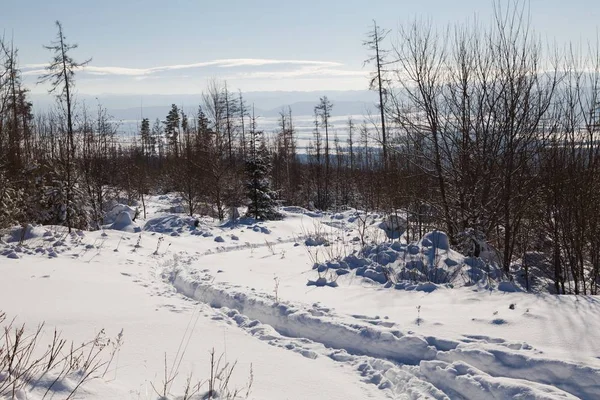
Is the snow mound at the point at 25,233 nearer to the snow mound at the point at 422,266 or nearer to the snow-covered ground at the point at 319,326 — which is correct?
the snow-covered ground at the point at 319,326

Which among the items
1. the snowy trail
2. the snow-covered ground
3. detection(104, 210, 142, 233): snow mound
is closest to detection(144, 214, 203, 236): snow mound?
detection(104, 210, 142, 233): snow mound

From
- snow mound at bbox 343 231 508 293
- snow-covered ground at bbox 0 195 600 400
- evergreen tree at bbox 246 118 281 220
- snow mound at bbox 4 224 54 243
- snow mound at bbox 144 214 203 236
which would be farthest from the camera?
evergreen tree at bbox 246 118 281 220

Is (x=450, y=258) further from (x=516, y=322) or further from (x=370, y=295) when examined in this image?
(x=516, y=322)

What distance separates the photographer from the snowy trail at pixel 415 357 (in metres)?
3.94

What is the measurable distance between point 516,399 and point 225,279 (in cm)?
626

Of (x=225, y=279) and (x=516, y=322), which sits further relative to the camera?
(x=225, y=279)

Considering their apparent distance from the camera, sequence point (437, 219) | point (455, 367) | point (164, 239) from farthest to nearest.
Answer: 1. point (164, 239)
2. point (437, 219)
3. point (455, 367)

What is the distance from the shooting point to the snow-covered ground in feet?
13.7

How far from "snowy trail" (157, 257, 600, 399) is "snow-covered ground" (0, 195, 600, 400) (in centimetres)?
1

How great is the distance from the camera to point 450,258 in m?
8.61

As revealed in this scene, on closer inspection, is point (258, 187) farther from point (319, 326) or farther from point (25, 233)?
point (319, 326)

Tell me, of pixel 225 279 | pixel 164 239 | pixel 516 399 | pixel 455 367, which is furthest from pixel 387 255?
pixel 164 239

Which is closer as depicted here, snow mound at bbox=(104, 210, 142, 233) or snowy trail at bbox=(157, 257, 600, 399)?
snowy trail at bbox=(157, 257, 600, 399)

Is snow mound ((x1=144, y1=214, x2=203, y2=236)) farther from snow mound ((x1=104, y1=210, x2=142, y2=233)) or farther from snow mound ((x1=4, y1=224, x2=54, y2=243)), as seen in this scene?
snow mound ((x1=4, y1=224, x2=54, y2=243))
